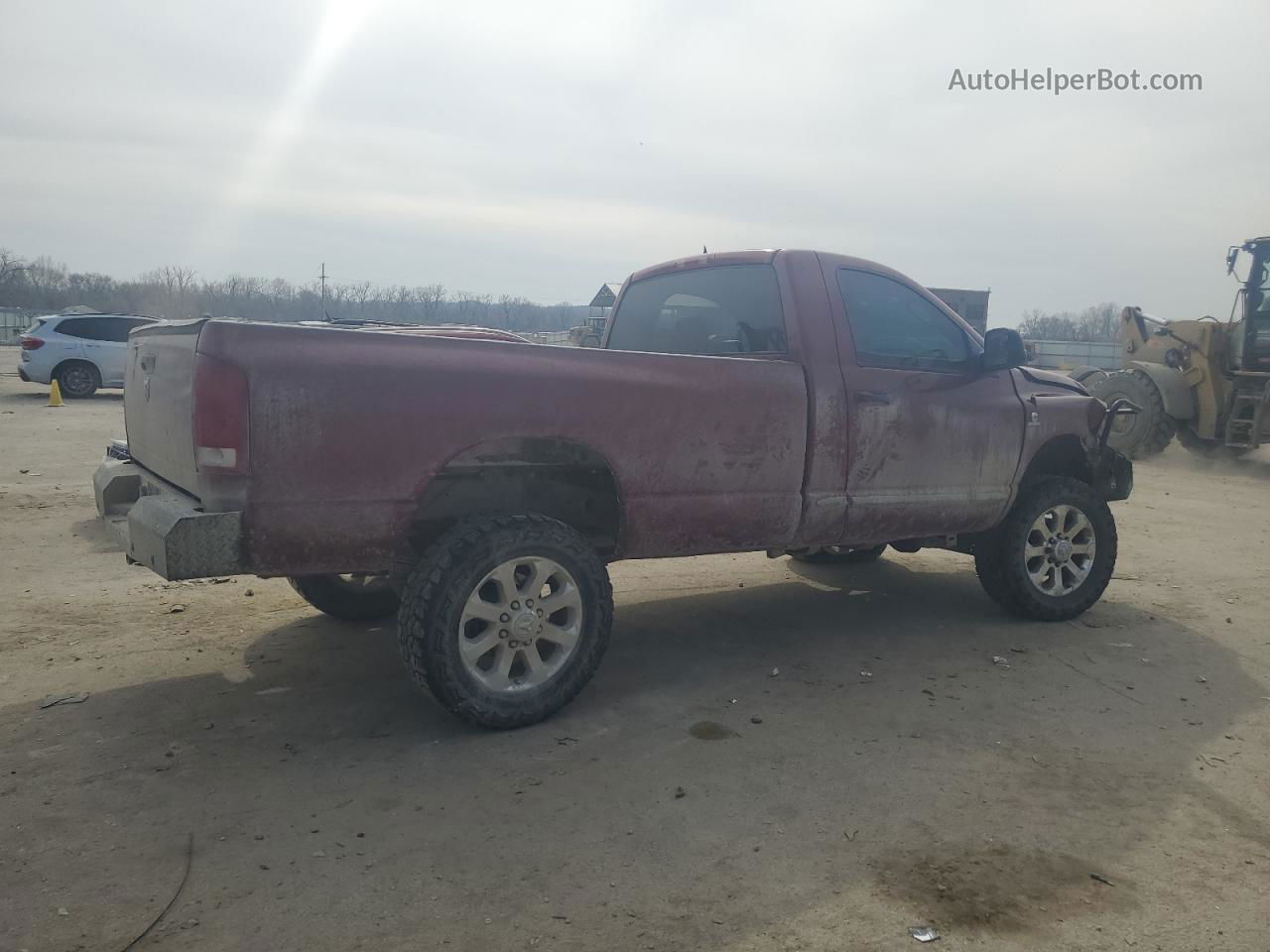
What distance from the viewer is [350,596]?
520 centimetres

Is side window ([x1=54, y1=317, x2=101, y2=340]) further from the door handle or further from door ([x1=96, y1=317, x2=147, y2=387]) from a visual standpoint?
the door handle

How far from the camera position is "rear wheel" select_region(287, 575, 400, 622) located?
5.05m

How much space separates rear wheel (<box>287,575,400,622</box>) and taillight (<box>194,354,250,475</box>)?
1.84 meters

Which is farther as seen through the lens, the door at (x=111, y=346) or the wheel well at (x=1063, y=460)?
the door at (x=111, y=346)

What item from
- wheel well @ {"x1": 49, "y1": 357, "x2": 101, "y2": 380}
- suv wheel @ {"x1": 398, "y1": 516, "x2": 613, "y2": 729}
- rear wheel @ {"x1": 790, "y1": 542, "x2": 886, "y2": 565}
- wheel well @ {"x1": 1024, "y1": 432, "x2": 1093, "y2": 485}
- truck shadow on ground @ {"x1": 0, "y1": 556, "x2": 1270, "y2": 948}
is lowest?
truck shadow on ground @ {"x1": 0, "y1": 556, "x2": 1270, "y2": 948}

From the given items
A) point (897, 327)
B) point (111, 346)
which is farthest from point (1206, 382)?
point (111, 346)

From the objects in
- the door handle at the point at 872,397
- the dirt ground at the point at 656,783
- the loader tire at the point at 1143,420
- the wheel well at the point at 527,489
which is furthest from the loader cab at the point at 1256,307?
the wheel well at the point at 527,489

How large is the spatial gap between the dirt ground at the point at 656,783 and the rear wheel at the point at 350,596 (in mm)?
132

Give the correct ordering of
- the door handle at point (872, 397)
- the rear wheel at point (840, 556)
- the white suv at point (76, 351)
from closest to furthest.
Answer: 1. the door handle at point (872, 397)
2. the rear wheel at point (840, 556)
3. the white suv at point (76, 351)

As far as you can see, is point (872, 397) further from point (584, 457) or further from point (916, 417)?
point (584, 457)

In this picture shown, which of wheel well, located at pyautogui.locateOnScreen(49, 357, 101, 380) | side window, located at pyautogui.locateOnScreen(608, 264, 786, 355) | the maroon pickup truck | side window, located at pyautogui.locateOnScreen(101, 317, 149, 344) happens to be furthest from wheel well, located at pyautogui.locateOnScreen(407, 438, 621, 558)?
wheel well, located at pyautogui.locateOnScreen(49, 357, 101, 380)

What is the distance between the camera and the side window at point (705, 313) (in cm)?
475

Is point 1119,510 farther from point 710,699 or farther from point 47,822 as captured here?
point 47,822

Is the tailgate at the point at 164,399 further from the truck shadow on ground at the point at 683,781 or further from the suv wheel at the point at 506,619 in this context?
the truck shadow on ground at the point at 683,781
